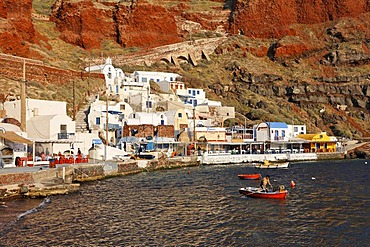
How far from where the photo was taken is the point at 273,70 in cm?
12075

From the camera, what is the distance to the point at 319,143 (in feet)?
288

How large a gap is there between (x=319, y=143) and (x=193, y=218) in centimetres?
6384

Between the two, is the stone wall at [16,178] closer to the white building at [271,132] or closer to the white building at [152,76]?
the white building at [271,132]

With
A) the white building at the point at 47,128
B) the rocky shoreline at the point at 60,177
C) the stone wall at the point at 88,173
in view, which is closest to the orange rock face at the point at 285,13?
the white building at the point at 47,128

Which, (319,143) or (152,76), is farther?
(152,76)

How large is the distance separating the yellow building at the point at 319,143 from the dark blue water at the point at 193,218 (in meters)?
42.3

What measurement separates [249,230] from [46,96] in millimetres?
58938

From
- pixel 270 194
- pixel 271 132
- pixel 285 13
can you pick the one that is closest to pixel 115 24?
pixel 285 13

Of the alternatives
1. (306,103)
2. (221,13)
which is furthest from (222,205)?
(221,13)

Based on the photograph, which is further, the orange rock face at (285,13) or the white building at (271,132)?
the orange rock face at (285,13)

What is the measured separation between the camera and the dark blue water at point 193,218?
23.7 metres

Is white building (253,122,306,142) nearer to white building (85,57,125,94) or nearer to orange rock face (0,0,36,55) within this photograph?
white building (85,57,125,94)

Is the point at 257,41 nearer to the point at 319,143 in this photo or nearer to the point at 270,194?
the point at 319,143

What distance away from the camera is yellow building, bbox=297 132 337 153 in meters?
86.6
